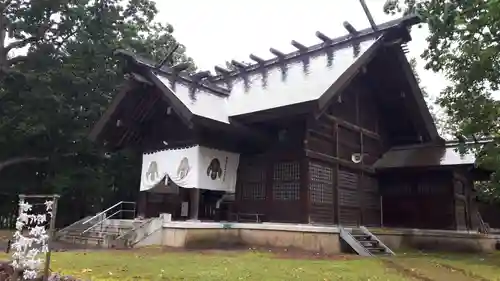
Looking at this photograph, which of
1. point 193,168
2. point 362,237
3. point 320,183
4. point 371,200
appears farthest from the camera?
point 371,200

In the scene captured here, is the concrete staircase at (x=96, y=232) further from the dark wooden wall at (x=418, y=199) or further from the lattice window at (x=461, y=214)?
Result: the lattice window at (x=461, y=214)

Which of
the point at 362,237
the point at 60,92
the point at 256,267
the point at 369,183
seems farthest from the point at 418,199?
the point at 60,92

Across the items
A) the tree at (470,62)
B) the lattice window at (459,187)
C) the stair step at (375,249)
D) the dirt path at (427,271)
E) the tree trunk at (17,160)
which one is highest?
the tree at (470,62)

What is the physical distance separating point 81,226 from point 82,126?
275 inches

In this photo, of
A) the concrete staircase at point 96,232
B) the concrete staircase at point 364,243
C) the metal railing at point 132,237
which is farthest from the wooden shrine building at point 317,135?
the metal railing at point 132,237

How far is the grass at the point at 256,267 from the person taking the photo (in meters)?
7.23

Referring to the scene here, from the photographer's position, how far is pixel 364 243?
41.5ft

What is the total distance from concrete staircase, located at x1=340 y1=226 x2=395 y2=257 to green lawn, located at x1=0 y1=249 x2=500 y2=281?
1270 mm

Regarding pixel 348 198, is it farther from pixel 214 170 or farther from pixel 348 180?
pixel 214 170

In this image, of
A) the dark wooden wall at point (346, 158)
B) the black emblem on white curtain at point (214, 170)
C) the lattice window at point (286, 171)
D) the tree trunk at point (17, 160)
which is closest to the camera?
the lattice window at point (286, 171)

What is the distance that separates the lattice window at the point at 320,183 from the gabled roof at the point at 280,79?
2556 mm

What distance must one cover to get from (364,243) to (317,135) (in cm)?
373

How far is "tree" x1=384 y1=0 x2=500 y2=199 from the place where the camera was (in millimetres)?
11367

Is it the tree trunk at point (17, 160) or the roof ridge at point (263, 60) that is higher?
the roof ridge at point (263, 60)
